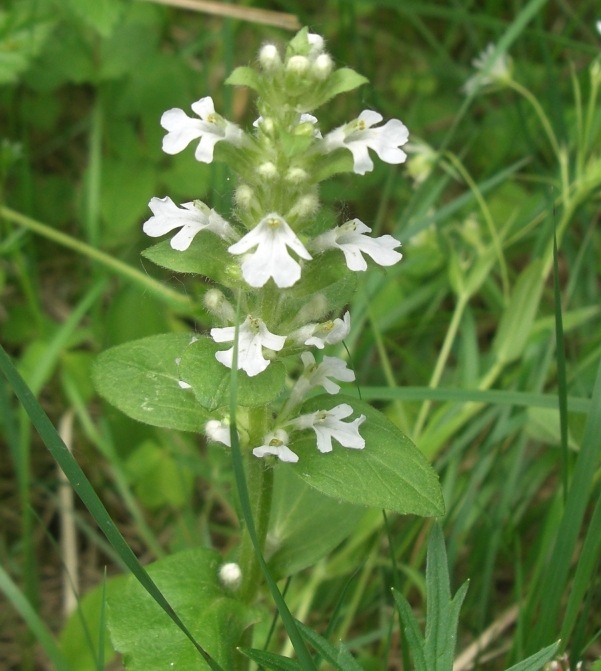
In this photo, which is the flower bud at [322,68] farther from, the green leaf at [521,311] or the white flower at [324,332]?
the green leaf at [521,311]

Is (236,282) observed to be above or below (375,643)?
above

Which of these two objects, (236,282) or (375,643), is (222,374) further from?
(375,643)

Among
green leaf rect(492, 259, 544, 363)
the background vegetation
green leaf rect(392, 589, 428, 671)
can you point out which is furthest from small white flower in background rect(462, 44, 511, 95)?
green leaf rect(392, 589, 428, 671)

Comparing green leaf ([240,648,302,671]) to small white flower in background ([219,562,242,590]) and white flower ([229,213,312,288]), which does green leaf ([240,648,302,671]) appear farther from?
white flower ([229,213,312,288])

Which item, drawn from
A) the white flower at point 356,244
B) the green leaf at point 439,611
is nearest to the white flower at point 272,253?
the white flower at point 356,244

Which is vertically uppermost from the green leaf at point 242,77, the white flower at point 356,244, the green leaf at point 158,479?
the green leaf at point 242,77

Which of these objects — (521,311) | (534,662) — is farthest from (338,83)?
(521,311)

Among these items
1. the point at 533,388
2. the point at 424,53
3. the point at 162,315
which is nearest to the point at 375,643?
the point at 533,388
